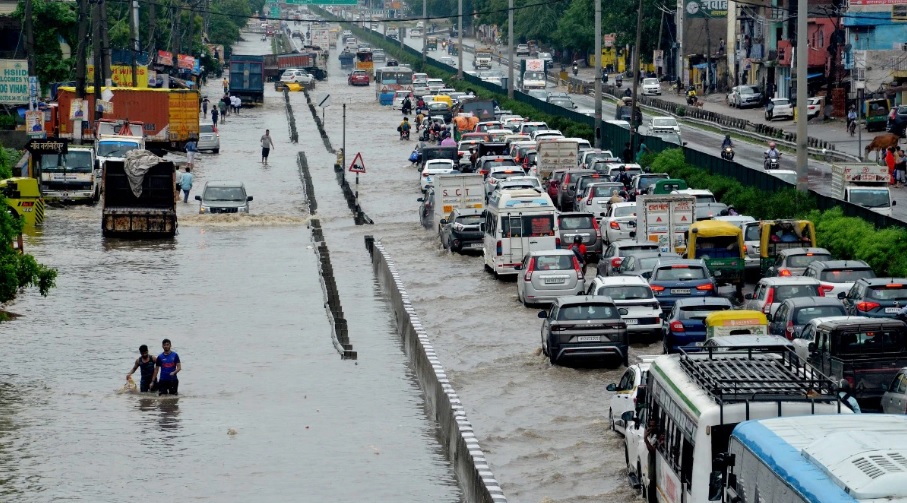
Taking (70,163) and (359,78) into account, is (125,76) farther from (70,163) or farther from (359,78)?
(359,78)

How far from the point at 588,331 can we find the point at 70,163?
109ft

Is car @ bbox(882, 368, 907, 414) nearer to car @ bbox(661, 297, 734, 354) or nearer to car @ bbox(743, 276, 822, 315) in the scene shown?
car @ bbox(661, 297, 734, 354)

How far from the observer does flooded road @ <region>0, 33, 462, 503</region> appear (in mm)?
22938

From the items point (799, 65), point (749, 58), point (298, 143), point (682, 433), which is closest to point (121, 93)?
point (298, 143)

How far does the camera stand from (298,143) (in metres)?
88.5

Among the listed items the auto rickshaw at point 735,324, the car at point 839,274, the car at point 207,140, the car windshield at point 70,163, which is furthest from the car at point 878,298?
the car at point 207,140

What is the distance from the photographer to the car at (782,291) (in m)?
31.5

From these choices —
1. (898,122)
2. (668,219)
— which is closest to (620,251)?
(668,219)

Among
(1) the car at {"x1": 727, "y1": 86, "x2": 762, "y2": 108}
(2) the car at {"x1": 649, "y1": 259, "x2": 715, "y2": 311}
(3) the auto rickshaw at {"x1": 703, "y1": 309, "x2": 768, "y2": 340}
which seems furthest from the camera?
(1) the car at {"x1": 727, "y1": 86, "x2": 762, "y2": 108}

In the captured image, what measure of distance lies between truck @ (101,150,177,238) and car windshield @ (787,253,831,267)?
66.6 feet

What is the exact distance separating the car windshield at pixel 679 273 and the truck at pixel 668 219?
7.14 m

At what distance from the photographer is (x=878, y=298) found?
29.8m

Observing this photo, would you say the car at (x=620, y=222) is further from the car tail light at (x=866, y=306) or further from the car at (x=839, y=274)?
the car tail light at (x=866, y=306)

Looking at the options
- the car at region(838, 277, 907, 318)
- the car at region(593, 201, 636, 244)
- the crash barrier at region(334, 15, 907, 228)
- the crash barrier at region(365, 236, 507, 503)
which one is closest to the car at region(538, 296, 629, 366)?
the crash barrier at region(365, 236, 507, 503)
